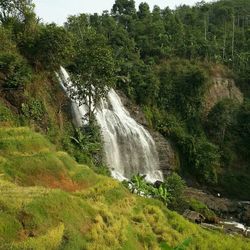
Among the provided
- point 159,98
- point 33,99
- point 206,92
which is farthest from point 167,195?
point 206,92

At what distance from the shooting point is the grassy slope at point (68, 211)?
1377cm

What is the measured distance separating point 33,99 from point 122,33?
23.6 m

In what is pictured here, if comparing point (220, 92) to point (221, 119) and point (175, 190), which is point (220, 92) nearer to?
point (221, 119)

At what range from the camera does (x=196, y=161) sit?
41969mm

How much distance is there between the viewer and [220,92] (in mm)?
52688

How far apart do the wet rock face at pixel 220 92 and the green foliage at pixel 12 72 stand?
937 inches

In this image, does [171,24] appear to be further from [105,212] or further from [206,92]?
[105,212]

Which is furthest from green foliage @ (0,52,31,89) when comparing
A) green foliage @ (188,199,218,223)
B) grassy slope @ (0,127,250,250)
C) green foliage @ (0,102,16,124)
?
green foliage @ (188,199,218,223)

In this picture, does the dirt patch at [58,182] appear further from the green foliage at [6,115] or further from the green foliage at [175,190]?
the green foliage at [175,190]

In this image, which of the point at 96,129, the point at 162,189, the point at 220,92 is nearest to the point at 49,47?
the point at 96,129

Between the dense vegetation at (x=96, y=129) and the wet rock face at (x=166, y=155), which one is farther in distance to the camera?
the wet rock face at (x=166, y=155)

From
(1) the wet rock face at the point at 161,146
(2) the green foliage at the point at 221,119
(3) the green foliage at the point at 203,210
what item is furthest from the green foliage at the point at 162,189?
(2) the green foliage at the point at 221,119

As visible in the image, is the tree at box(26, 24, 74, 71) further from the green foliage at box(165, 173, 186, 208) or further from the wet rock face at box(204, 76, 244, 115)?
the wet rock face at box(204, 76, 244, 115)

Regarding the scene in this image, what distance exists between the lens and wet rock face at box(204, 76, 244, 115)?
1984 inches
